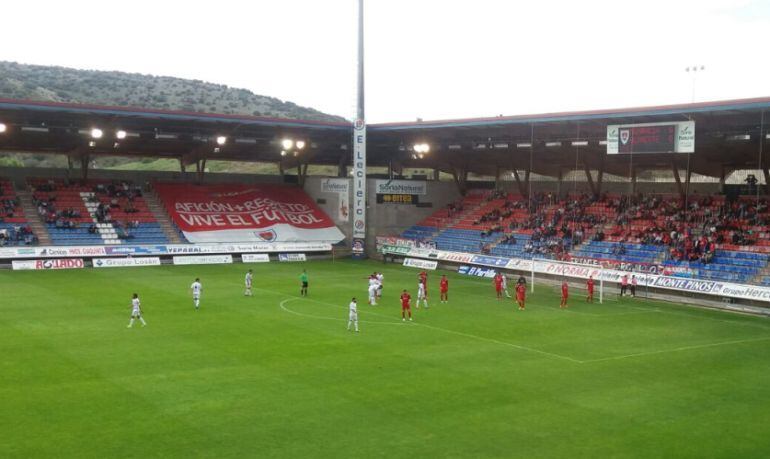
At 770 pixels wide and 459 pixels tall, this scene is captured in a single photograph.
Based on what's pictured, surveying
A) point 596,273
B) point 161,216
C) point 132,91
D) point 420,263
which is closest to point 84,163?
point 161,216

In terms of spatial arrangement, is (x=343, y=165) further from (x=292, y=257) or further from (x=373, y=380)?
(x=373, y=380)

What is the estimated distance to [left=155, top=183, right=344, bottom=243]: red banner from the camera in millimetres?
60344

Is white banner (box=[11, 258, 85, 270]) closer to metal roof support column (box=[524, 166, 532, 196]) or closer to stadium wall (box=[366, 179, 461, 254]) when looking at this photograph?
stadium wall (box=[366, 179, 461, 254])

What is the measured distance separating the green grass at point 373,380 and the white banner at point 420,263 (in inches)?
731

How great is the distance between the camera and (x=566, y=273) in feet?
148

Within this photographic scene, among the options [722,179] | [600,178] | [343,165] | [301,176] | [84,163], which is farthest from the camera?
[301,176]

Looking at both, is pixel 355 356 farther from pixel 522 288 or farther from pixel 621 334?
pixel 522 288

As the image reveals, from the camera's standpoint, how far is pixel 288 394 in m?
19.1

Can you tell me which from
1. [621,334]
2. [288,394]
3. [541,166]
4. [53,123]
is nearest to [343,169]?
[541,166]

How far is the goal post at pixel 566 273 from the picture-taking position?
43.6 meters

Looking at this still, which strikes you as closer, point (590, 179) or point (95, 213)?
point (95, 213)

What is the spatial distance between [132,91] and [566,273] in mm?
117078

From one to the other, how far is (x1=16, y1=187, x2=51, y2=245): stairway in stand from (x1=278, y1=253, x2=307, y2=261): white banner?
16547 millimetres

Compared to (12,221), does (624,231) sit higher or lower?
lower
